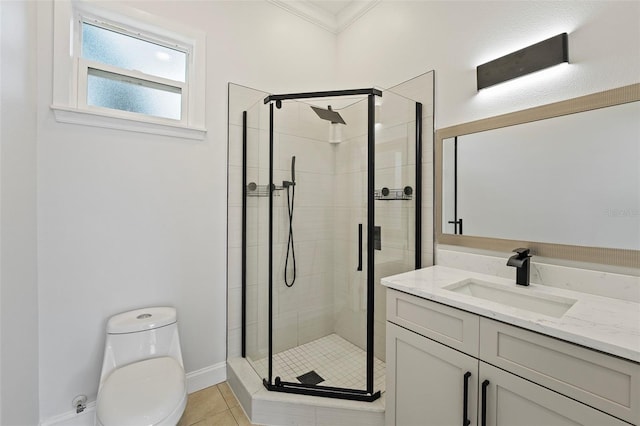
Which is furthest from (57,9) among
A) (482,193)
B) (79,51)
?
(482,193)

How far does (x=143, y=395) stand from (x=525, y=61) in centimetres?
249

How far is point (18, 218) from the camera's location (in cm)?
130

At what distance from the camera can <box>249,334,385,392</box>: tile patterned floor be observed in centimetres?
183

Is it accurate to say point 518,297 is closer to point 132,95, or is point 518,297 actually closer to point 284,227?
point 284,227

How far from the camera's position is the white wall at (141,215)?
160 centimetres

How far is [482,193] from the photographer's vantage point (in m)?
1.70

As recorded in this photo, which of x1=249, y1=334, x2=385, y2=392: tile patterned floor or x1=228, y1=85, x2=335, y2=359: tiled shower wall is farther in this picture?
x1=228, y1=85, x2=335, y2=359: tiled shower wall

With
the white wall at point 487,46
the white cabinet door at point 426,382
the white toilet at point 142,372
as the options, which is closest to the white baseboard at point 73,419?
the white toilet at point 142,372

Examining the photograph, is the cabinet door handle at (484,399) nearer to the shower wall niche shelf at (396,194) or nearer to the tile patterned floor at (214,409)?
the shower wall niche shelf at (396,194)

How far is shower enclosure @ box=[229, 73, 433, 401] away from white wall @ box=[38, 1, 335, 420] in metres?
0.18

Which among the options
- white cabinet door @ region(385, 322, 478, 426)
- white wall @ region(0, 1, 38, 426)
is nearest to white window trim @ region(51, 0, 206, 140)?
white wall @ region(0, 1, 38, 426)

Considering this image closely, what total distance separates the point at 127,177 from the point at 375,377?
6.59 feet

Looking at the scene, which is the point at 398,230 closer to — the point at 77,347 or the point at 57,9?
the point at 77,347

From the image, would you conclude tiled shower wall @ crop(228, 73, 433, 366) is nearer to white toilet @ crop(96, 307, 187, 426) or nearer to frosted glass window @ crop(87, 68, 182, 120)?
frosted glass window @ crop(87, 68, 182, 120)
